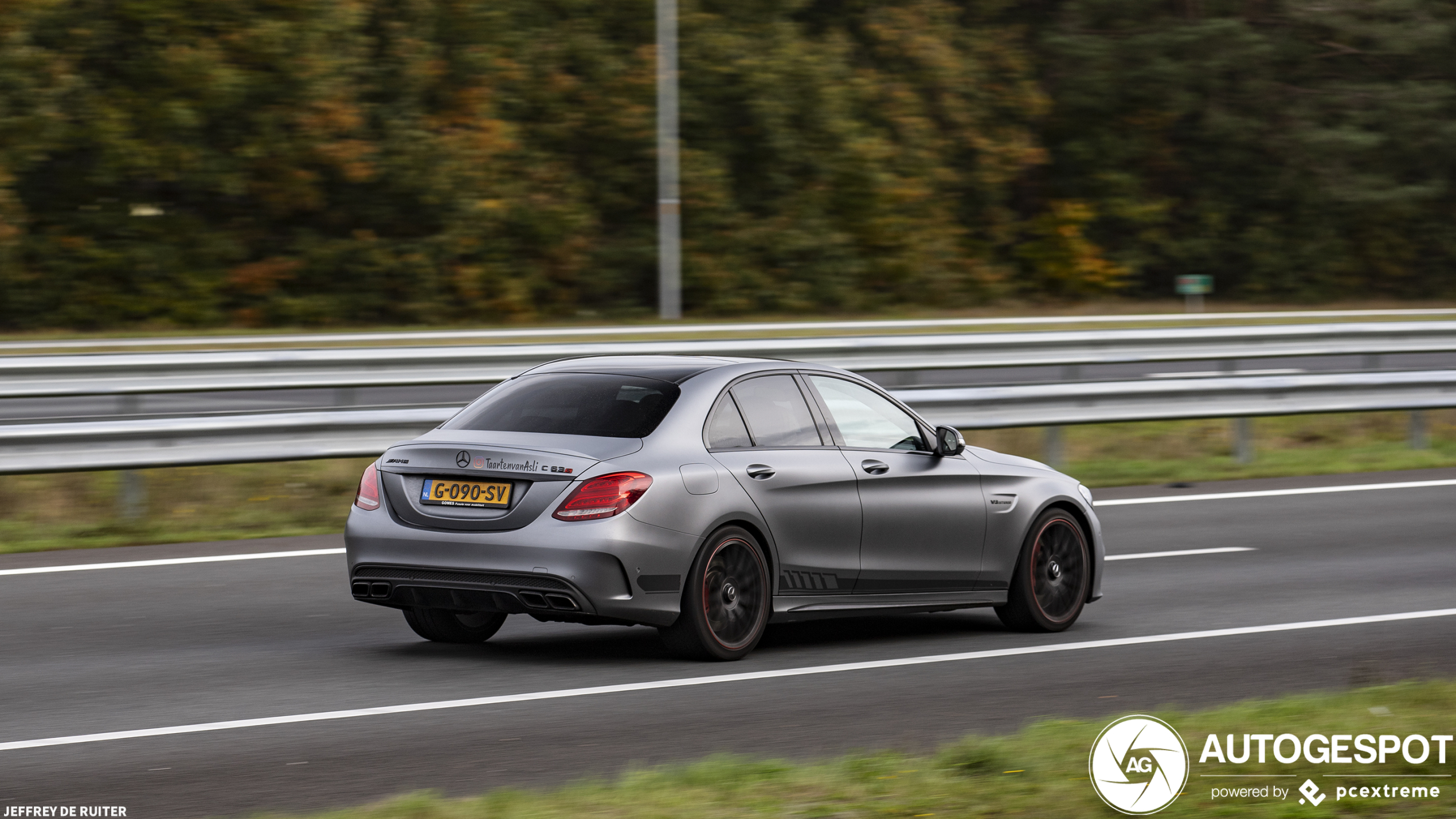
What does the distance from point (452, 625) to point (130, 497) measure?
4.74m

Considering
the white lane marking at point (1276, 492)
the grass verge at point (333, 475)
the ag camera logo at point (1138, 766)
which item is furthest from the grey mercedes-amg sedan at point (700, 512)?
the white lane marking at point (1276, 492)

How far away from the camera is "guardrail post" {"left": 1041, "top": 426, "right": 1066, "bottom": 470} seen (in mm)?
16297

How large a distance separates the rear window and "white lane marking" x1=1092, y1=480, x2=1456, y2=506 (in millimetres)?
6924

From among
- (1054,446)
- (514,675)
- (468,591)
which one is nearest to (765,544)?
(514,675)

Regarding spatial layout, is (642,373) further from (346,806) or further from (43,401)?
(43,401)

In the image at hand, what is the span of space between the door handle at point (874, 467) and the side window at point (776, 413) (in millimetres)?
234

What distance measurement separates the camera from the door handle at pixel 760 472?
8500mm

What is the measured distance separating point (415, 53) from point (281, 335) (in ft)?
25.6

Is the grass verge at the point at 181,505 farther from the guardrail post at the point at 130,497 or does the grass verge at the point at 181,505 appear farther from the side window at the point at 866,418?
the side window at the point at 866,418

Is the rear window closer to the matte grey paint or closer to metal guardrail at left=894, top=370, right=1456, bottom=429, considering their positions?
the matte grey paint

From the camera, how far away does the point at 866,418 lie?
932 centimetres

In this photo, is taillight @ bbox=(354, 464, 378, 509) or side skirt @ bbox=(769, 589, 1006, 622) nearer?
taillight @ bbox=(354, 464, 378, 509)

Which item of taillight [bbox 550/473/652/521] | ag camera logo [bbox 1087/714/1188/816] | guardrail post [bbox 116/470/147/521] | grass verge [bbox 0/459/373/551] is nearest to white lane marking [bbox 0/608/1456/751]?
taillight [bbox 550/473/652/521]

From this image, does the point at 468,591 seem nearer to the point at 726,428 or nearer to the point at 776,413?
the point at 726,428
